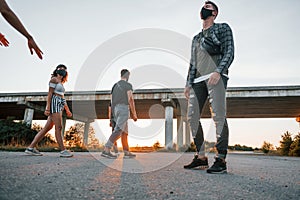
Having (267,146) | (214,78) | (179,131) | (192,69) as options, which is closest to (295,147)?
(267,146)

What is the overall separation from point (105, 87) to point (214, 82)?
14.6 meters

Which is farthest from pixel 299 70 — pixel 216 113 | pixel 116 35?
pixel 216 113

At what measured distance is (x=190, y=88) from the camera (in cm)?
350

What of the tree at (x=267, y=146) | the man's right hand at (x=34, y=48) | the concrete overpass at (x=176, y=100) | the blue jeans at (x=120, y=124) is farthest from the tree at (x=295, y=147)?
the man's right hand at (x=34, y=48)

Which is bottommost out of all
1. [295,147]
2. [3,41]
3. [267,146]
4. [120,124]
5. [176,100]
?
[295,147]

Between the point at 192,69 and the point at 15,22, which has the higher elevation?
the point at 192,69

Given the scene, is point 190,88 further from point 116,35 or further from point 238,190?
point 116,35

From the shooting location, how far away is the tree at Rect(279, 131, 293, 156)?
14028 millimetres

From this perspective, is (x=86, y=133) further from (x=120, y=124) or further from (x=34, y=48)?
(x=34, y=48)

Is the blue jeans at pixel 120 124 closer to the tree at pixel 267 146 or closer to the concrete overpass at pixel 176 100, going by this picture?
the concrete overpass at pixel 176 100

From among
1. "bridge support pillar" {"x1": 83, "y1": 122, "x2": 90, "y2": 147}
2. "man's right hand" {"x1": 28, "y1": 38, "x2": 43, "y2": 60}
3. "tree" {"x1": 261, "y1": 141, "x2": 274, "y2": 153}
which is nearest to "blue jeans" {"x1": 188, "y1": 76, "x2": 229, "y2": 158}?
"man's right hand" {"x1": 28, "y1": 38, "x2": 43, "y2": 60}

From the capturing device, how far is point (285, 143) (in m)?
14.2

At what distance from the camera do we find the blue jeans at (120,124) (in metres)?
5.25

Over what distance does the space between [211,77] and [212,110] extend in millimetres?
428
